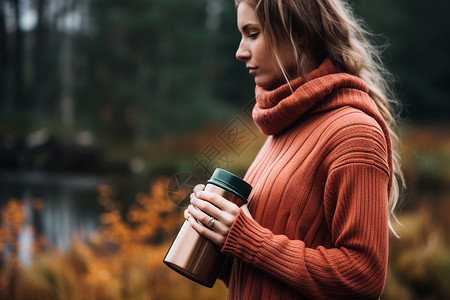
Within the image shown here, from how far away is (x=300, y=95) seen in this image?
105 cm

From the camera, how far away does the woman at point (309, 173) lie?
0.92 meters

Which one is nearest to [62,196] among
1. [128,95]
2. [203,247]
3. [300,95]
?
[128,95]

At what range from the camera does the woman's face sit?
1.10 m

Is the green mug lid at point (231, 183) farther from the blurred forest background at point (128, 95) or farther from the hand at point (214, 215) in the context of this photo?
the blurred forest background at point (128, 95)

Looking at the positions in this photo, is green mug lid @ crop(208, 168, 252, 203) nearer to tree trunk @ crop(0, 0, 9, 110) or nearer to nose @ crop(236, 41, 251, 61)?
nose @ crop(236, 41, 251, 61)

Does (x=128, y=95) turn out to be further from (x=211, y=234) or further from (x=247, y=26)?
(x=211, y=234)

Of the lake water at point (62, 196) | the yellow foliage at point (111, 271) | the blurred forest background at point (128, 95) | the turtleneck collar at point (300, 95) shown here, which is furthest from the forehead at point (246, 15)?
the lake water at point (62, 196)

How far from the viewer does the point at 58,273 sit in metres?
3.40

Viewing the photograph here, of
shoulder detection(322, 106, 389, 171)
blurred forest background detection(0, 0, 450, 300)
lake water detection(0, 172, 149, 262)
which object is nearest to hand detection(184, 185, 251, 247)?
shoulder detection(322, 106, 389, 171)

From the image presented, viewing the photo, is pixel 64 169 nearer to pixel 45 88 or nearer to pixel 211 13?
pixel 45 88

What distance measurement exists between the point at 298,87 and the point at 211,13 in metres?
7.64

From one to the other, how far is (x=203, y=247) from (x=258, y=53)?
0.53 meters

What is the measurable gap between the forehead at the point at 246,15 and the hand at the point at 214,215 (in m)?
0.47

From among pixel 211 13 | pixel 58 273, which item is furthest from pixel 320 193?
pixel 211 13
